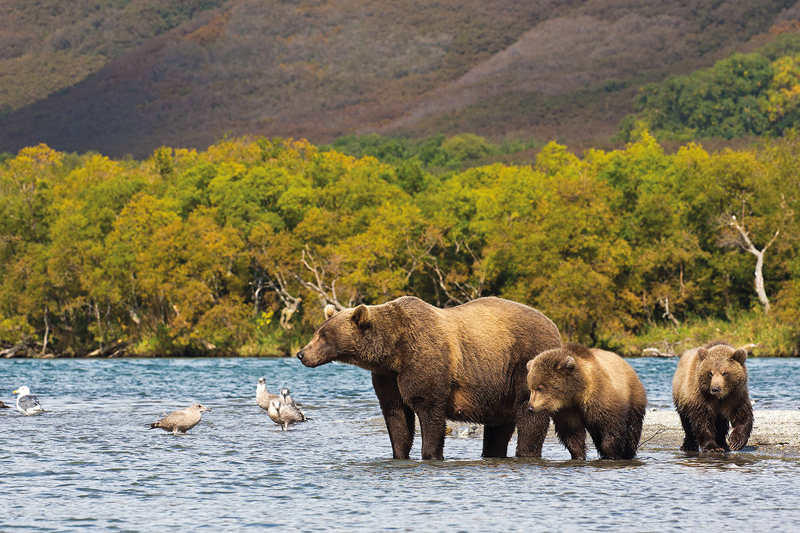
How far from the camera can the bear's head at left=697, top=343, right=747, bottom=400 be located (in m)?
14.8

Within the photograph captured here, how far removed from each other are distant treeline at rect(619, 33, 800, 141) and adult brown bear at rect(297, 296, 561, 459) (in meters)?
115

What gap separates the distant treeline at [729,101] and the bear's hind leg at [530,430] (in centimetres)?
11485

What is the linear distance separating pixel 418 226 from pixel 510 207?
6.20 metres

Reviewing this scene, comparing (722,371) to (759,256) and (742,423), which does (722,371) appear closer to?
(742,423)

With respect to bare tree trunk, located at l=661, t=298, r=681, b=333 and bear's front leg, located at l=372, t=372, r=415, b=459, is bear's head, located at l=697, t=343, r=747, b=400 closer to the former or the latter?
bear's front leg, located at l=372, t=372, r=415, b=459

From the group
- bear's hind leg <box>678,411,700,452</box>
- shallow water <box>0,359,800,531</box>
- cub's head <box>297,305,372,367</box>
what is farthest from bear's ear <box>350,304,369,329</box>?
bear's hind leg <box>678,411,700,452</box>

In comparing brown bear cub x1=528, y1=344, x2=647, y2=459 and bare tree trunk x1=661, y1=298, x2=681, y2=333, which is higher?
brown bear cub x1=528, y1=344, x2=647, y2=459

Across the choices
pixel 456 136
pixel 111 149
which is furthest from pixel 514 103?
pixel 111 149

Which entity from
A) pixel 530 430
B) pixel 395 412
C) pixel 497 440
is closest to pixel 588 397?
pixel 530 430

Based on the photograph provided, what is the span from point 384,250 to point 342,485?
5573 cm

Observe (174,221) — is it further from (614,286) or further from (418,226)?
(614,286)

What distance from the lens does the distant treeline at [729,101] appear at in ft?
428

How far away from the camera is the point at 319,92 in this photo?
6678 inches

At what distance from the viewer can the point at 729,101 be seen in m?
134
